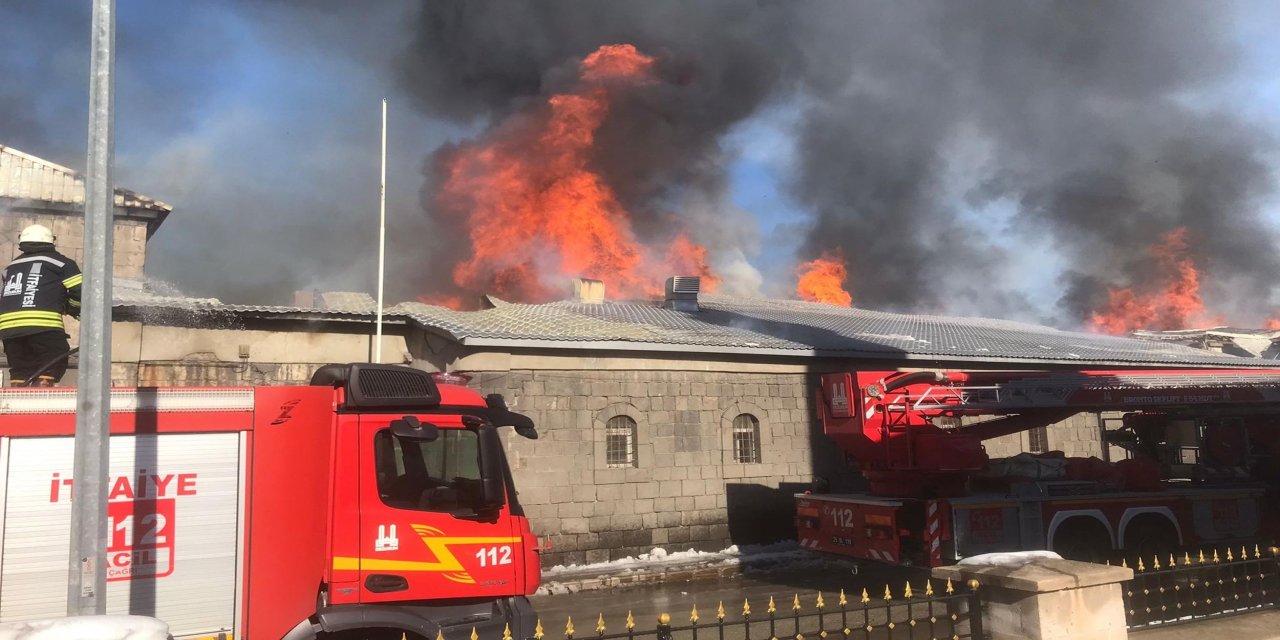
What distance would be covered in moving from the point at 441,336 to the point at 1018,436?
42.0ft

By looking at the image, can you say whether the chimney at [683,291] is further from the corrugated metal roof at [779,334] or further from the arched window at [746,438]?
the arched window at [746,438]

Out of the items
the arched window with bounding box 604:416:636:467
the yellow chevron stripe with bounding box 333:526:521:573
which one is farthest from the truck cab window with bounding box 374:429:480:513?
the arched window with bounding box 604:416:636:467

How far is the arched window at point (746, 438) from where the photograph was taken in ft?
48.4

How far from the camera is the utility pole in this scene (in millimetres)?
4133

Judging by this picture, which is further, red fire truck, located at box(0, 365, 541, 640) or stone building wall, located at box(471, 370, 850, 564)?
stone building wall, located at box(471, 370, 850, 564)

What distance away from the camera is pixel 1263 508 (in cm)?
1131

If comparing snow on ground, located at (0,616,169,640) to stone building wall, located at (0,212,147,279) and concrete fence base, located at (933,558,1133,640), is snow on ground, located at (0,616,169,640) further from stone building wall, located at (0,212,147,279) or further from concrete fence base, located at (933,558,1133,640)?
stone building wall, located at (0,212,147,279)

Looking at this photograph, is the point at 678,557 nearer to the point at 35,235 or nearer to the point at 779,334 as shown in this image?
the point at 779,334

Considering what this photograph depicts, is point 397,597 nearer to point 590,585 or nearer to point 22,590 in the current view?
point 22,590

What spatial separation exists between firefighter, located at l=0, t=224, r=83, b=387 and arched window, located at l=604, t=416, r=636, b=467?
8425 mm

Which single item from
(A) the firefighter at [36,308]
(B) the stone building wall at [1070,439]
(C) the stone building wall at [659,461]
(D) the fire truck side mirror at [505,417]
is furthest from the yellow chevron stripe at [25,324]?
(B) the stone building wall at [1070,439]

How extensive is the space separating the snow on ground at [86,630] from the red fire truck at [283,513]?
4.02 ft

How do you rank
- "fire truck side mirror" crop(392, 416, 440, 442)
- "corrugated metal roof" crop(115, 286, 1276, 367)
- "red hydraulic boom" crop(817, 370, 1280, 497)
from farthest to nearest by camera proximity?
"corrugated metal roof" crop(115, 286, 1276, 367)
"red hydraulic boom" crop(817, 370, 1280, 497)
"fire truck side mirror" crop(392, 416, 440, 442)

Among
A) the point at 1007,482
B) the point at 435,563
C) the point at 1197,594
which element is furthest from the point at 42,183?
the point at 1197,594
